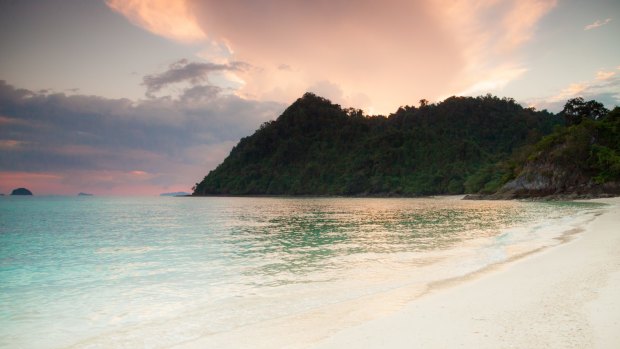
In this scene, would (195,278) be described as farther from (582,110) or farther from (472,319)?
(582,110)

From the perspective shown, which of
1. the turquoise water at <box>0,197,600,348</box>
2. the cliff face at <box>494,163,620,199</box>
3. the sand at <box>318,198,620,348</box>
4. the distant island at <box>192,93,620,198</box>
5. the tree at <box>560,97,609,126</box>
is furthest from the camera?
the tree at <box>560,97,609,126</box>

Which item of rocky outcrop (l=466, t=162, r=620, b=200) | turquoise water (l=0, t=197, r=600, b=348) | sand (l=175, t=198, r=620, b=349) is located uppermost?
rocky outcrop (l=466, t=162, r=620, b=200)

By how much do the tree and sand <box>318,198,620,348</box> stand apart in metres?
116

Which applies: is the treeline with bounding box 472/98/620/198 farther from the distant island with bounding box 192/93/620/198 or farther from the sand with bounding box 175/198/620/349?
the sand with bounding box 175/198/620/349

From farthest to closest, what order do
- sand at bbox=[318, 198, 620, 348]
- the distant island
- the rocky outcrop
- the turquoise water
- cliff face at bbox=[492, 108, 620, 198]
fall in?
the distant island → the rocky outcrop → cliff face at bbox=[492, 108, 620, 198] → the turquoise water → sand at bbox=[318, 198, 620, 348]

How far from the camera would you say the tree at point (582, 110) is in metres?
105

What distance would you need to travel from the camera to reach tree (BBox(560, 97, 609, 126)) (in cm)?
10525


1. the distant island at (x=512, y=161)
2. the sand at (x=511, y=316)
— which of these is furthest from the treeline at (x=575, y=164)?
Answer: the sand at (x=511, y=316)

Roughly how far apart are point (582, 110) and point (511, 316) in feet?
410

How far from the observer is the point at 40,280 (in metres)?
14.1

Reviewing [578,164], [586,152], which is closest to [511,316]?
[578,164]

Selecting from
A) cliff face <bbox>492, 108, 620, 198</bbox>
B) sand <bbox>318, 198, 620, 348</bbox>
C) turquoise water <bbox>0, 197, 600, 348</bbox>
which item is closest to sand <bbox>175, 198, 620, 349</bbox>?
sand <bbox>318, 198, 620, 348</bbox>

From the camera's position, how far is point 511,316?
7531mm

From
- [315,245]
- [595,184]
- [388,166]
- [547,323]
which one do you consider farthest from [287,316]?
[388,166]
